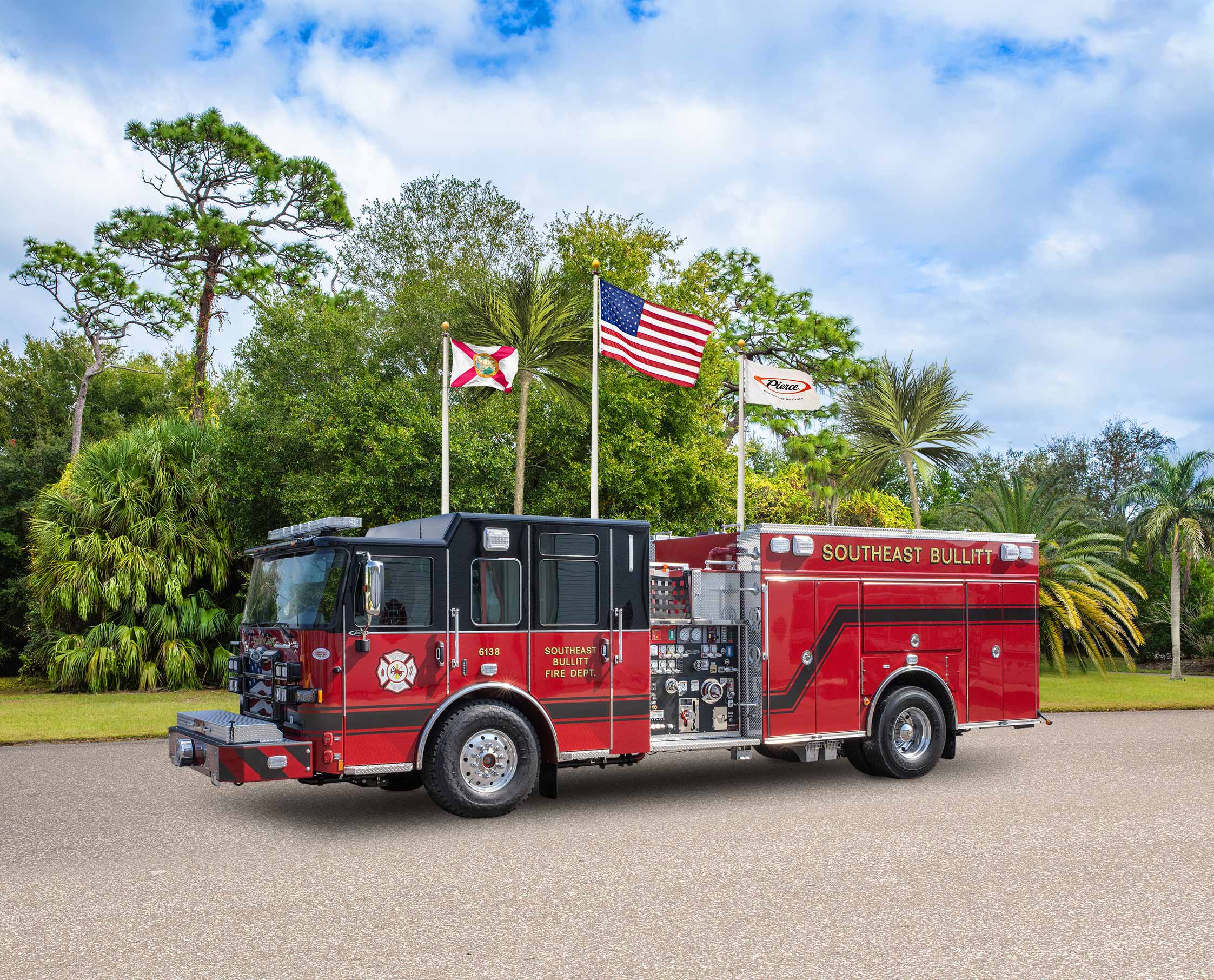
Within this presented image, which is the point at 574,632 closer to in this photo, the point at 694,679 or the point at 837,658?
the point at 694,679

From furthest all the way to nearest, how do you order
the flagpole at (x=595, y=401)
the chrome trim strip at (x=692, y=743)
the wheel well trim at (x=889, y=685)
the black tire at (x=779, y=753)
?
the flagpole at (x=595, y=401) < the black tire at (x=779, y=753) < the wheel well trim at (x=889, y=685) < the chrome trim strip at (x=692, y=743)

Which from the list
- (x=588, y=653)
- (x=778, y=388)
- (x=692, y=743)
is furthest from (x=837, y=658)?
(x=778, y=388)

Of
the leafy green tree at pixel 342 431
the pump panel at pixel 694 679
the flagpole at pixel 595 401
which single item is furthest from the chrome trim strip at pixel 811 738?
the leafy green tree at pixel 342 431

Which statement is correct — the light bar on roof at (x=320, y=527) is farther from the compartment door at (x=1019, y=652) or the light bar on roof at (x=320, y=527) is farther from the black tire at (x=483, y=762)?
the compartment door at (x=1019, y=652)

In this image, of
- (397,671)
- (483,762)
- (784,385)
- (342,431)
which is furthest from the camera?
(342,431)

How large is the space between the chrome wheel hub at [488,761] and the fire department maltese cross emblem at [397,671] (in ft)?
2.38

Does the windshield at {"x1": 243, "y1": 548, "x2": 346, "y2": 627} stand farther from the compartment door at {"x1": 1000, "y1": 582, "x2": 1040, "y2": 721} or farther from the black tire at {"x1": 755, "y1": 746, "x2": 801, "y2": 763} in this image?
the compartment door at {"x1": 1000, "y1": 582, "x2": 1040, "y2": 721}

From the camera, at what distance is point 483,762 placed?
900 centimetres

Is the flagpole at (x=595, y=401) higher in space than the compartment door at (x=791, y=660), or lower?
higher

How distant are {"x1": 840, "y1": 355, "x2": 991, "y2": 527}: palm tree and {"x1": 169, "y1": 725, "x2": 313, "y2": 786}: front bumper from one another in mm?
16081

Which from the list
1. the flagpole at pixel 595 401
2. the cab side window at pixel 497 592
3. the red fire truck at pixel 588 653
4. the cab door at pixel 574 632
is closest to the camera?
the red fire truck at pixel 588 653

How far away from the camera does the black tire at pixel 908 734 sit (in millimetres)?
11211

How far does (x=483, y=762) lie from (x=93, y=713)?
10616 millimetres

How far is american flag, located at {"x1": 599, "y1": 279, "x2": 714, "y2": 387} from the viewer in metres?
16.2
